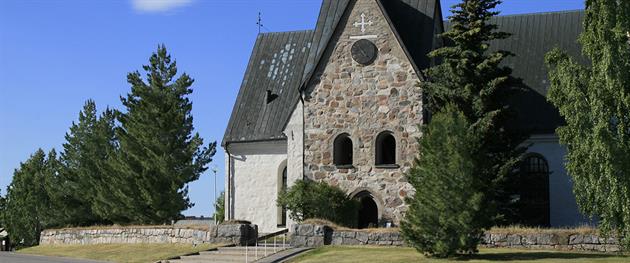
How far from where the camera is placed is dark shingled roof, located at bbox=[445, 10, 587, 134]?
3862cm

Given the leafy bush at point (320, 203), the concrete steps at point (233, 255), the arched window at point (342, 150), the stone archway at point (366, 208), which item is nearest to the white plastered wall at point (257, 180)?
the arched window at point (342, 150)

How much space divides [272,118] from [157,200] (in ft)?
22.8

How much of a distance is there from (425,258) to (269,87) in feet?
70.9

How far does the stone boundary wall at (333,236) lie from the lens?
96.2 feet

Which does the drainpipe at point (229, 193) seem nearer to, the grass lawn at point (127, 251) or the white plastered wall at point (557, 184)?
the grass lawn at point (127, 251)

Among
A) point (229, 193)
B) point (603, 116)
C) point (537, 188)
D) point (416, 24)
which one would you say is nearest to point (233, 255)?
point (603, 116)

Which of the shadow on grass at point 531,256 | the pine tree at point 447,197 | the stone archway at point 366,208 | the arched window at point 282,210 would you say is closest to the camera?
the shadow on grass at point 531,256

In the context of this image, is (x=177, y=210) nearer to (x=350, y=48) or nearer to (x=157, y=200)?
(x=157, y=200)

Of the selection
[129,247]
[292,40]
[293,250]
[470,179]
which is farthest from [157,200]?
[470,179]

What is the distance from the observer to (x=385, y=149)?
37.0 metres

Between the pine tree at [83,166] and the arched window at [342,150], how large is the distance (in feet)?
58.8

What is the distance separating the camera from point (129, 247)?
3572cm

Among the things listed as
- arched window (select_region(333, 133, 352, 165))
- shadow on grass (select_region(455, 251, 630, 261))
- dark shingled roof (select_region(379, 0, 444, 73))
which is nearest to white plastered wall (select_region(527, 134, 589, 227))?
dark shingled roof (select_region(379, 0, 444, 73))

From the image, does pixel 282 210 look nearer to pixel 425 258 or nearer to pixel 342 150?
pixel 342 150
